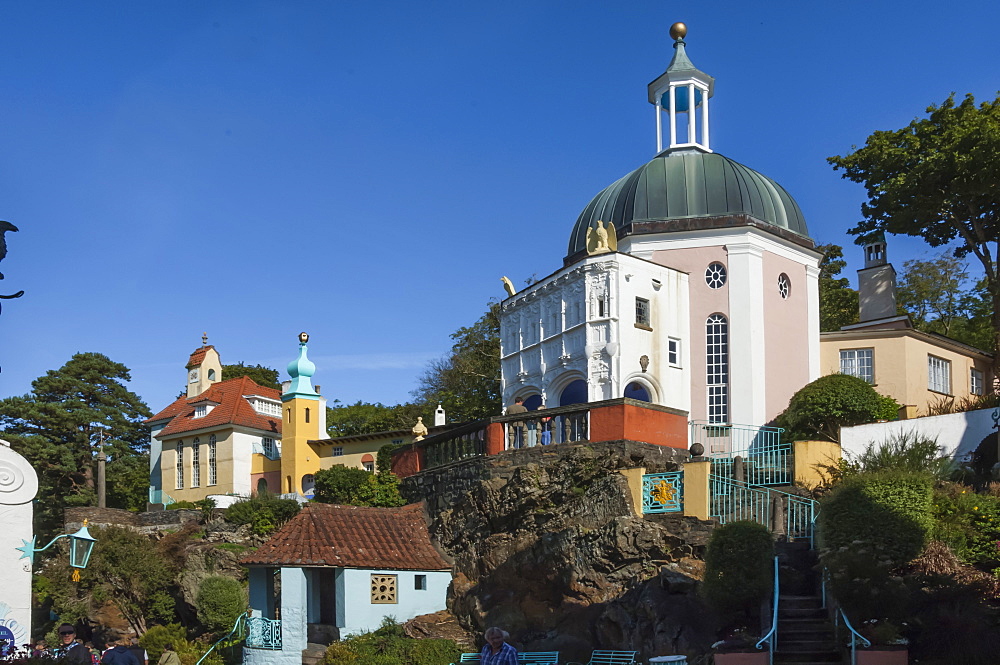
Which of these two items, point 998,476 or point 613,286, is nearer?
point 998,476

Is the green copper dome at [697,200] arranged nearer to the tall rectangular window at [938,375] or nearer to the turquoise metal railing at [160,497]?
the tall rectangular window at [938,375]

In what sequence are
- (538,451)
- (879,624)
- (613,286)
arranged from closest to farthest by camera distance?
(879,624)
(538,451)
(613,286)

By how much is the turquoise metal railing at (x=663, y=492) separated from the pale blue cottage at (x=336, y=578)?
606 centimetres

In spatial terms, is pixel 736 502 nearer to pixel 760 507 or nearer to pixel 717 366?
pixel 760 507

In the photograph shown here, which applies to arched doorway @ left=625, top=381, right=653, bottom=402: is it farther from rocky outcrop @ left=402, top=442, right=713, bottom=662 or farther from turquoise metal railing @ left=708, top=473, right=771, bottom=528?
turquoise metal railing @ left=708, top=473, right=771, bottom=528

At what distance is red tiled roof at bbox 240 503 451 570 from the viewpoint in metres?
24.0

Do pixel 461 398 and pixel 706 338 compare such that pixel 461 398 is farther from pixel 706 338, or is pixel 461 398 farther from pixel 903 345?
pixel 903 345

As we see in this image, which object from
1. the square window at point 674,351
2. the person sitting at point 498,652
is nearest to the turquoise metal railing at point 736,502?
the person sitting at point 498,652

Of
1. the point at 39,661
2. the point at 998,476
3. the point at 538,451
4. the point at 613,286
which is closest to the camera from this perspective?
the point at 39,661

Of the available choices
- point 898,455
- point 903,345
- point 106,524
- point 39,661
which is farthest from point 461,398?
point 39,661

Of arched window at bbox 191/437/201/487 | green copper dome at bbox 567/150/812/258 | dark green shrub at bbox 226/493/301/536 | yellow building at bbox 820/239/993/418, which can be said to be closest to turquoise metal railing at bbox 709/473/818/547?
yellow building at bbox 820/239/993/418

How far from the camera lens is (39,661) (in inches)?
361

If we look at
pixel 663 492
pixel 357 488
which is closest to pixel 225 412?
pixel 357 488

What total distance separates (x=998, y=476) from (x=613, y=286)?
12489mm
